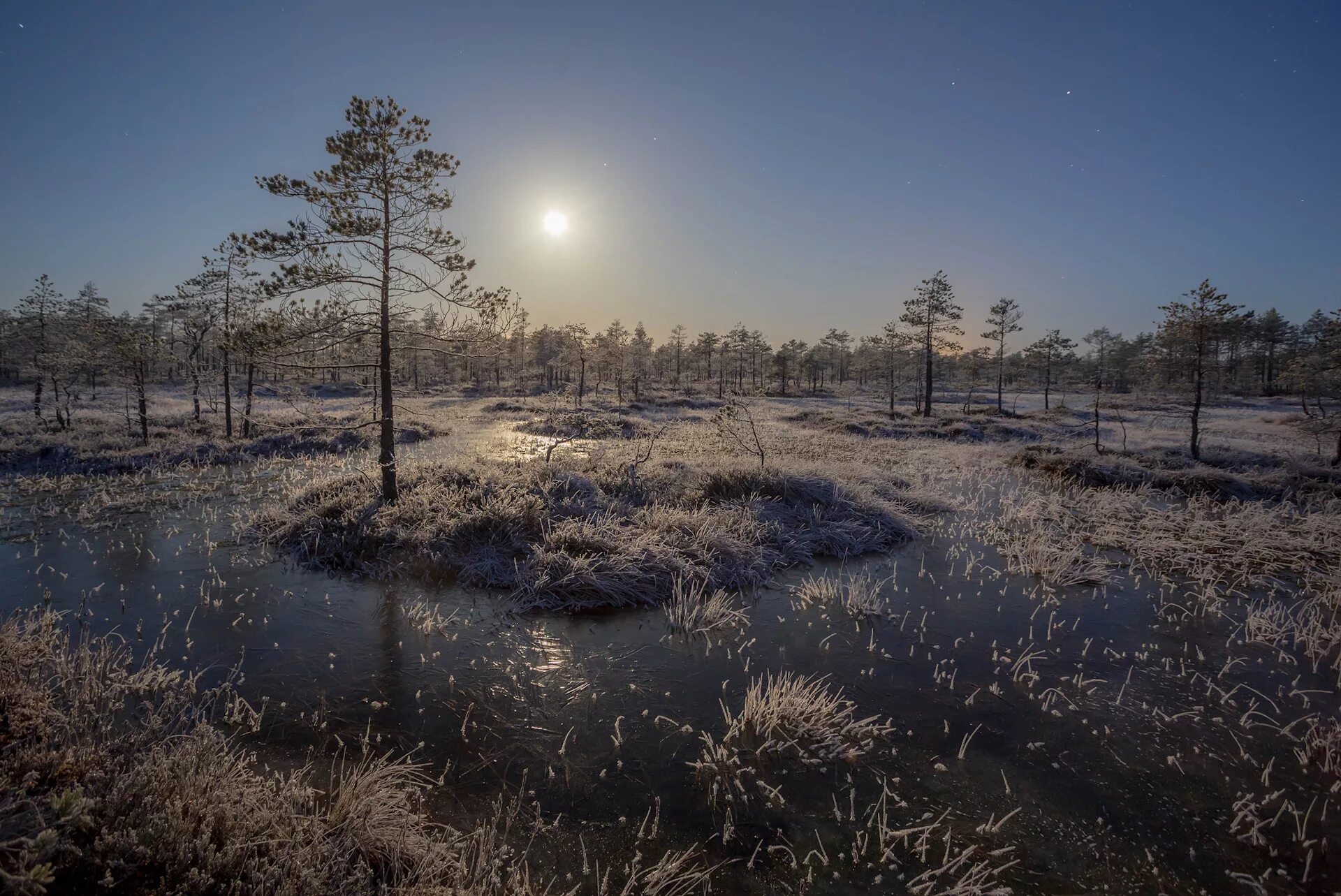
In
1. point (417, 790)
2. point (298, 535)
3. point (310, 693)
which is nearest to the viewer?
point (417, 790)

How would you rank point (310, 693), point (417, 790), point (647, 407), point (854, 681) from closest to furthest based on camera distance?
1. point (417, 790)
2. point (310, 693)
3. point (854, 681)
4. point (647, 407)

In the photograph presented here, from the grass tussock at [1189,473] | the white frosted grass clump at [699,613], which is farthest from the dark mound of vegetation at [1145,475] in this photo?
the white frosted grass clump at [699,613]

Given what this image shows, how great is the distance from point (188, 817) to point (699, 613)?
237 inches

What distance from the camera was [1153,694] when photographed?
619cm

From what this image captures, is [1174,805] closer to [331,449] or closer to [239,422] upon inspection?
[331,449]

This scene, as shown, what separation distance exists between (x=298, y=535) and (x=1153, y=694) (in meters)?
14.2

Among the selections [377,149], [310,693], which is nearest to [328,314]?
[377,149]

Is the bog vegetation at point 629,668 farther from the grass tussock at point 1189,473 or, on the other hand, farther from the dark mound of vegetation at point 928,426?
the dark mound of vegetation at point 928,426

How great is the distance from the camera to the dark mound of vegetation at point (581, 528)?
30.2ft

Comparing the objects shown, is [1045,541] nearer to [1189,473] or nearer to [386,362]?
[1189,473]

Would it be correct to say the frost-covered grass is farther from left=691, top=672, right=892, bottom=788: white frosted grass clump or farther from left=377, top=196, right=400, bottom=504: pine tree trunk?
left=691, top=672, right=892, bottom=788: white frosted grass clump

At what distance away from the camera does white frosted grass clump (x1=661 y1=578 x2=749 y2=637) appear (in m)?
7.84

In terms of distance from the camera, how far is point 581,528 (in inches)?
406

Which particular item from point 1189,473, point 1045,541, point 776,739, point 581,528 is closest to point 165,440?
point 581,528
